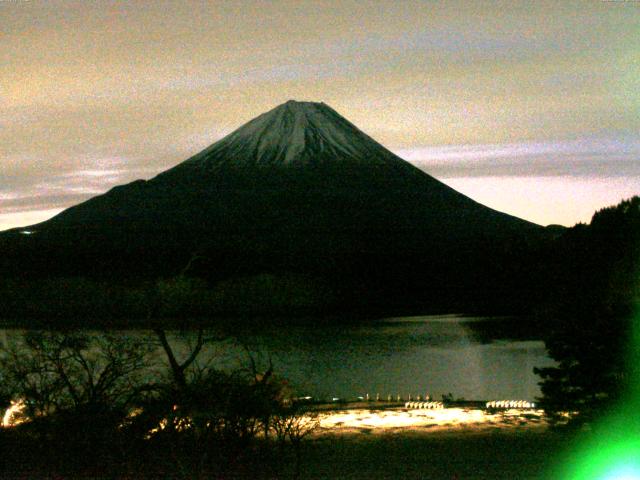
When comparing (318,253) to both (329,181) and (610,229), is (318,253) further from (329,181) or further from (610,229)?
(610,229)

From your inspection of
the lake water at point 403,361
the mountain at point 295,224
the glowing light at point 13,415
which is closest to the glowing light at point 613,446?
the lake water at point 403,361

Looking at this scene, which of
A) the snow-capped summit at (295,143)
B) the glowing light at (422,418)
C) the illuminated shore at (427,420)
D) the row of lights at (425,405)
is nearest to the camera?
the illuminated shore at (427,420)

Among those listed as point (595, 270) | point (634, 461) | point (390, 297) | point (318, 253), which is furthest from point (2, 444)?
point (318, 253)

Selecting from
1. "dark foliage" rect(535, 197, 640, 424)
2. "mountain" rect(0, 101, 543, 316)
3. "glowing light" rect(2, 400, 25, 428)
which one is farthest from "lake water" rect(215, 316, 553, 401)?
"mountain" rect(0, 101, 543, 316)

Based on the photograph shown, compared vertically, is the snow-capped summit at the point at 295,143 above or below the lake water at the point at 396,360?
above

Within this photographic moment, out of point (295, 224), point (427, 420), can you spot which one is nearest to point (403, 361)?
point (427, 420)

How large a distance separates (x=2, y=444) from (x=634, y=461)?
676cm

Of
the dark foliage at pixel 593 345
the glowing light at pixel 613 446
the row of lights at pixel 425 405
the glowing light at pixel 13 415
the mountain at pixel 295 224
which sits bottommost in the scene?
the row of lights at pixel 425 405

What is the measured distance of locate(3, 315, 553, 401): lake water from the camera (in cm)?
2158

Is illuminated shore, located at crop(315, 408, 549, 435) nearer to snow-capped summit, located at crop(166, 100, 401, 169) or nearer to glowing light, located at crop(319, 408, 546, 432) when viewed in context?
glowing light, located at crop(319, 408, 546, 432)

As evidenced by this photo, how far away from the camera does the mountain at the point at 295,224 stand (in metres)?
57.7

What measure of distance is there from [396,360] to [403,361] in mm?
251

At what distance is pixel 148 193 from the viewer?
82.0 meters

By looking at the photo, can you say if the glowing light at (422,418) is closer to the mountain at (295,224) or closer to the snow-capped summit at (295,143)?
the mountain at (295,224)
